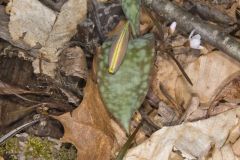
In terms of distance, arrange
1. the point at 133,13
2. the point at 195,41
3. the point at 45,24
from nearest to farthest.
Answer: the point at 133,13 < the point at 195,41 < the point at 45,24

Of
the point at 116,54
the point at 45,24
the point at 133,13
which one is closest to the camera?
the point at 116,54

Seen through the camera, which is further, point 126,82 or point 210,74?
point 210,74

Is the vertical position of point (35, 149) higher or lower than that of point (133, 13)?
lower

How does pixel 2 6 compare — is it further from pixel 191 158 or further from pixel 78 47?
pixel 191 158

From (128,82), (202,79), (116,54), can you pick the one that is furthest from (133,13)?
(202,79)

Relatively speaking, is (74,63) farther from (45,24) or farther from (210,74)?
(210,74)

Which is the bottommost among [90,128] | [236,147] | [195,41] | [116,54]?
[236,147]

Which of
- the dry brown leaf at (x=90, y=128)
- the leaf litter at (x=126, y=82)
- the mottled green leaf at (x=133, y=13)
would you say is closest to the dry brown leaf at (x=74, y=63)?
the leaf litter at (x=126, y=82)

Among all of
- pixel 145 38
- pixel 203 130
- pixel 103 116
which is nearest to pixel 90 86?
pixel 103 116

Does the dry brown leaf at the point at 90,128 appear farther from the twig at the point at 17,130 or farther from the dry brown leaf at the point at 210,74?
the dry brown leaf at the point at 210,74
